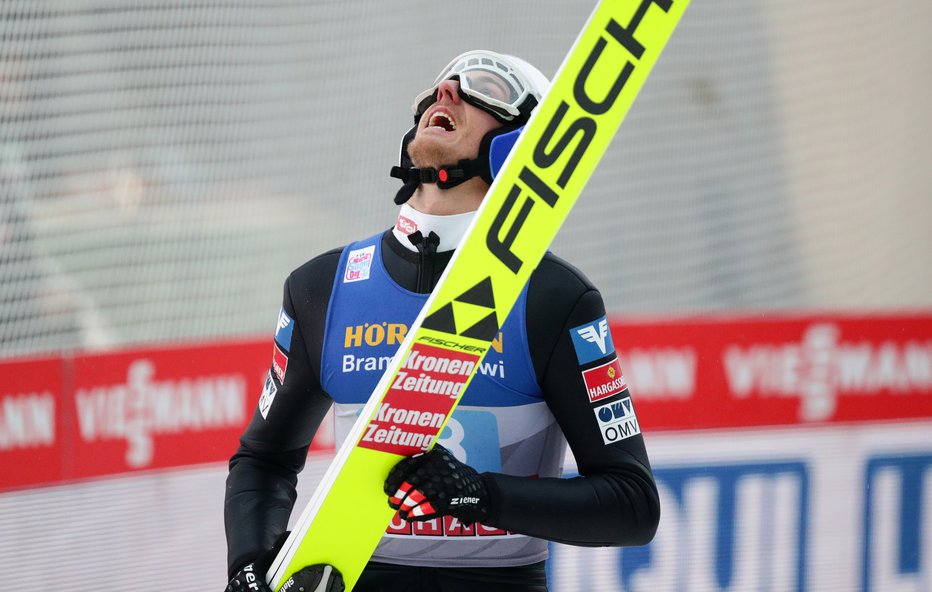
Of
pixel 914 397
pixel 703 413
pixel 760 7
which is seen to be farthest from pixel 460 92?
pixel 760 7

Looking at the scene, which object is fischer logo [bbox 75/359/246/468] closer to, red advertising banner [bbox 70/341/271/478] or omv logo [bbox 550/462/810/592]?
red advertising banner [bbox 70/341/271/478]

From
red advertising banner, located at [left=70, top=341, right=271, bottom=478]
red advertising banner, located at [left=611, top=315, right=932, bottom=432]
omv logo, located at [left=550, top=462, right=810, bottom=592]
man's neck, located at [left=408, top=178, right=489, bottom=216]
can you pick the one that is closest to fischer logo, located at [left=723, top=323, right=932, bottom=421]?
red advertising banner, located at [left=611, top=315, right=932, bottom=432]

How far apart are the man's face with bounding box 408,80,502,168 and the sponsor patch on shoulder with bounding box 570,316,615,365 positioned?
384mm

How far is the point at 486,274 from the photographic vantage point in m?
1.80

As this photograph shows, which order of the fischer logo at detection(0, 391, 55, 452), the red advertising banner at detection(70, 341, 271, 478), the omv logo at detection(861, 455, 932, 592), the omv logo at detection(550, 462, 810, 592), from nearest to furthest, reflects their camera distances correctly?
the fischer logo at detection(0, 391, 55, 452) → the red advertising banner at detection(70, 341, 271, 478) → the omv logo at detection(550, 462, 810, 592) → the omv logo at detection(861, 455, 932, 592)

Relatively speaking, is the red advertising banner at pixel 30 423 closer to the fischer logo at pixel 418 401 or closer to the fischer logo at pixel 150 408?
the fischer logo at pixel 150 408

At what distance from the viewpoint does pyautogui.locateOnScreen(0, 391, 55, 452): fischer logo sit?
370 cm

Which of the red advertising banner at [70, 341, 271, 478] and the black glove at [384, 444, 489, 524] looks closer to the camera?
the black glove at [384, 444, 489, 524]

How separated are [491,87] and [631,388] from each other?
2.39 m

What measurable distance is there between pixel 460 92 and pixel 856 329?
119 inches

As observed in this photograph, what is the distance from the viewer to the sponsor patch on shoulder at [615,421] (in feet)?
6.26

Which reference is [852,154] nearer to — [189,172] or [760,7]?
[760,7]

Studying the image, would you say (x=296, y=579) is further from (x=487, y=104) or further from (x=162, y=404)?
(x=162, y=404)

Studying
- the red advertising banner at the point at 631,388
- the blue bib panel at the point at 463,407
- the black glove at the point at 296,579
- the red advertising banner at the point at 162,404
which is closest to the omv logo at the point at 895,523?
the red advertising banner at the point at 631,388
